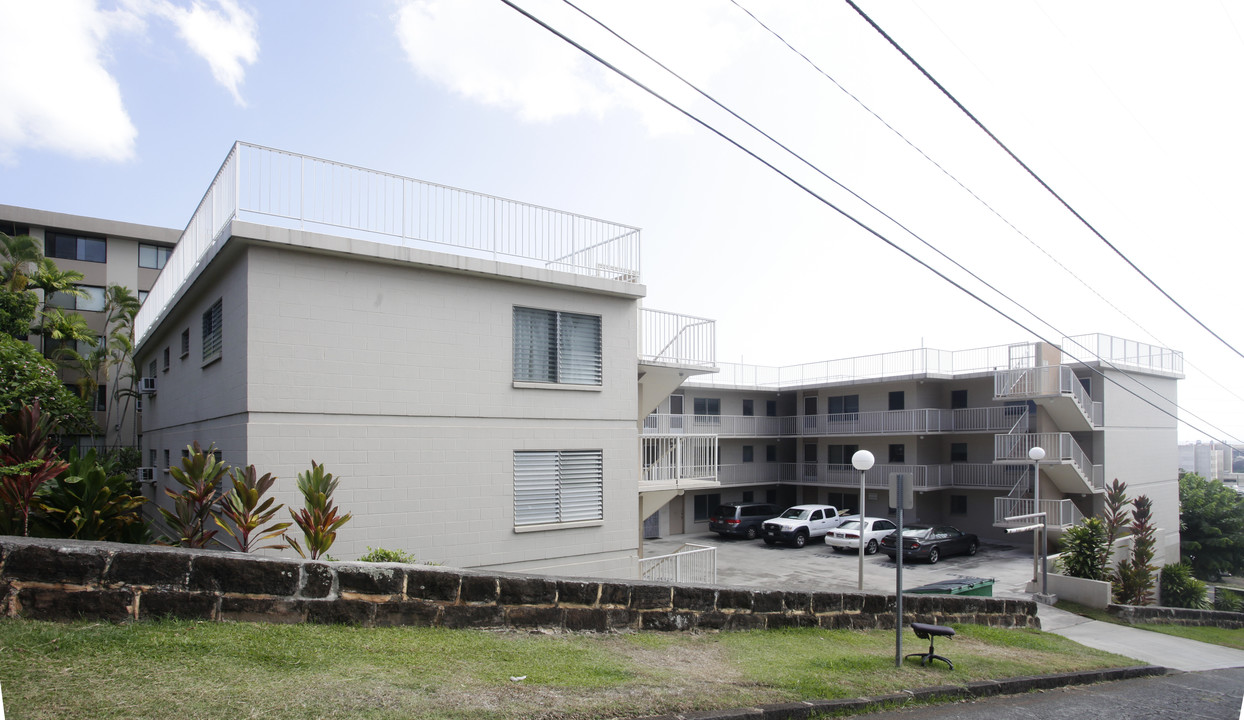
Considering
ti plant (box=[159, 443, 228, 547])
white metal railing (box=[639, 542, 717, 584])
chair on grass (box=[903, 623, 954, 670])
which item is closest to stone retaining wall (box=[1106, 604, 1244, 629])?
white metal railing (box=[639, 542, 717, 584])

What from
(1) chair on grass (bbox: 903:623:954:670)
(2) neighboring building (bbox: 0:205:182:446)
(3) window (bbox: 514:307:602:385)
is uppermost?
(2) neighboring building (bbox: 0:205:182:446)

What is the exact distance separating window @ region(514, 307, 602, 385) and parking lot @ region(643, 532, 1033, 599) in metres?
10.1

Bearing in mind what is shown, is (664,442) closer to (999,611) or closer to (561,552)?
(561,552)

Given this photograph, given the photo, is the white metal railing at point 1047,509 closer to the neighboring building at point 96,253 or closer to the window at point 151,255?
the neighboring building at point 96,253

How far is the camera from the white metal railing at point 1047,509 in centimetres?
2617

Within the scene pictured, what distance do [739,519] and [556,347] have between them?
20140 millimetres

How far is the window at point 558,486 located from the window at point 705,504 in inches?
814

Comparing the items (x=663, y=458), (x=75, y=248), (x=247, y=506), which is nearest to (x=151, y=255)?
(x=75, y=248)

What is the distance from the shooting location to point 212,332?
1180cm

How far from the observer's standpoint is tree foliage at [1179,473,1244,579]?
3112cm

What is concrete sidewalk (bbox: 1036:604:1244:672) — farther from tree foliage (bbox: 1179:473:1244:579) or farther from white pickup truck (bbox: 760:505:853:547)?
tree foliage (bbox: 1179:473:1244:579)

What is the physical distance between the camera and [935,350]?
30.9 m

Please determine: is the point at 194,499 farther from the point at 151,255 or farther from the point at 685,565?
the point at 151,255

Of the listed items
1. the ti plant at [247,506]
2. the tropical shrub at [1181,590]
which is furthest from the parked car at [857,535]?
the ti plant at [247,506]
